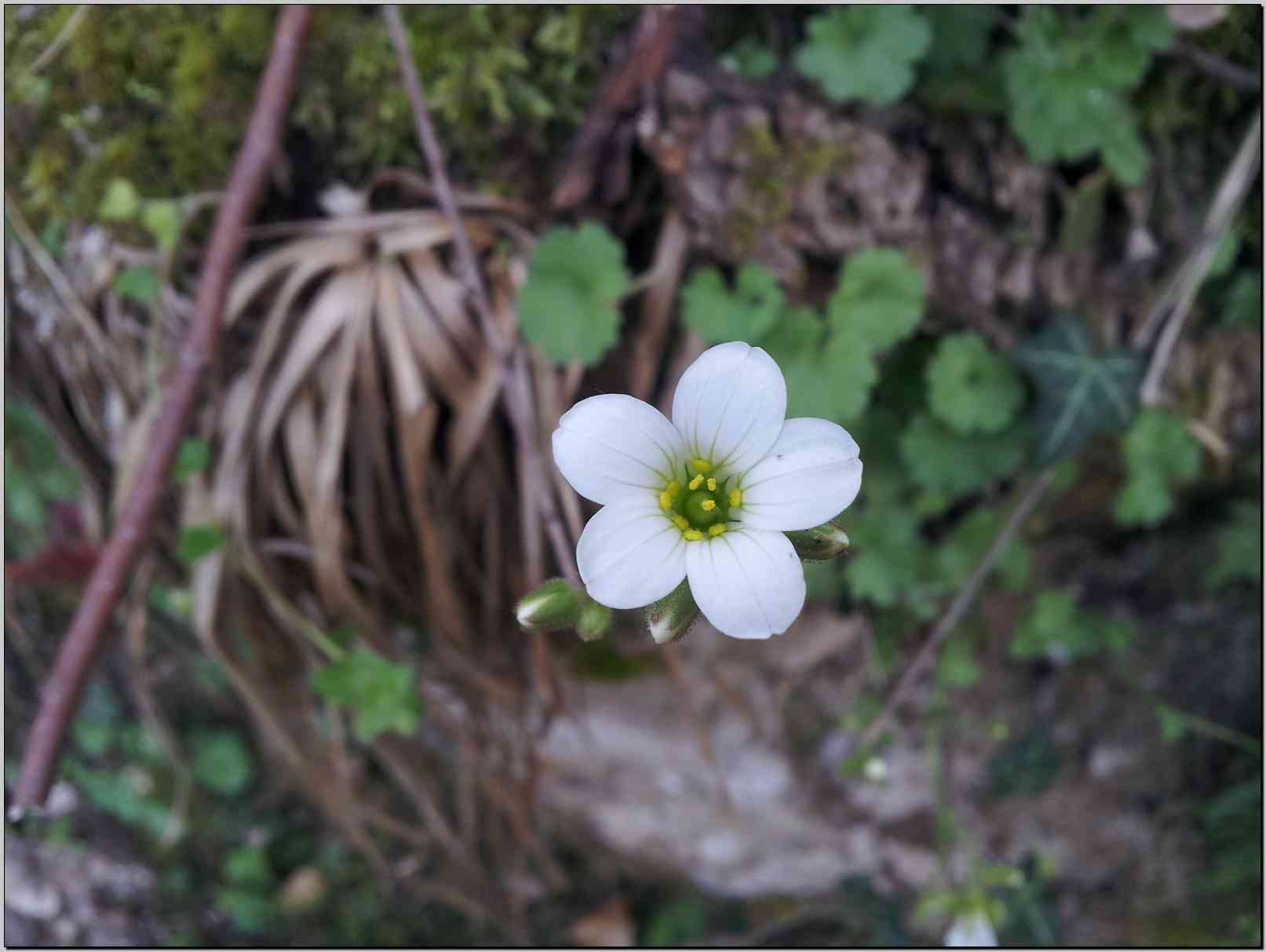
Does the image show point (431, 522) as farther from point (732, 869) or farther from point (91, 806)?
point (91, 806)

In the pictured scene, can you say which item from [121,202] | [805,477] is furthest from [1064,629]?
[121,202]

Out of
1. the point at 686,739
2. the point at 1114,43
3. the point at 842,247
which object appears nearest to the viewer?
the point at 1114,43

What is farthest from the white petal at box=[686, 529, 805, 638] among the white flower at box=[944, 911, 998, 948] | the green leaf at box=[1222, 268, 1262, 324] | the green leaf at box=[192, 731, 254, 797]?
the green leaf at box=[192, 731, 254, 797]

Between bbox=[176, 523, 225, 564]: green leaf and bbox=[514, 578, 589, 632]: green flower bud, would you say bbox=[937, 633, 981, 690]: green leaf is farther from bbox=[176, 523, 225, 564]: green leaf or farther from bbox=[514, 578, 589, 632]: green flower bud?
bbox=[176, 523, 225, 564]: green leaf

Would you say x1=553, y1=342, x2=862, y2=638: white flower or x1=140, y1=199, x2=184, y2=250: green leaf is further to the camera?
x1=140, y1=199, x2=184, y2=250: green leaf

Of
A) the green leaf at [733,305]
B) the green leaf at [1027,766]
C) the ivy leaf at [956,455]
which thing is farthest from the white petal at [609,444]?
the green leaf at [1027,766]

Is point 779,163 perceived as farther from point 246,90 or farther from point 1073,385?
point 246,90

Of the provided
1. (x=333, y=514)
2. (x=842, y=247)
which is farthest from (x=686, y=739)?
(x=842, y=247)
